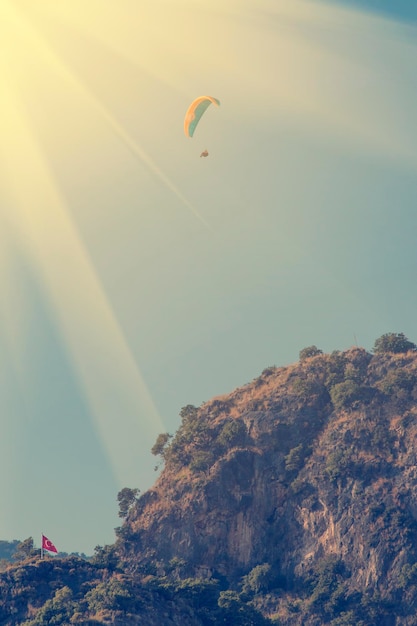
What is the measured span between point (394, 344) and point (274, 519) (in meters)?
36.2

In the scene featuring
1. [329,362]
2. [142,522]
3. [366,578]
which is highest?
[329,362]

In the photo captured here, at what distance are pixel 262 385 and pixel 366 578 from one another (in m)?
41.0

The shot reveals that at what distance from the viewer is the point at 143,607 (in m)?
117

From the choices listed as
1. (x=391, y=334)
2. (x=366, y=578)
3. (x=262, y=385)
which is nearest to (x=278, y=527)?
(x=366, y=578)

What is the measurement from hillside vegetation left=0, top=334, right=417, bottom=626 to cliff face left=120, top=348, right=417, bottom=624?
20 centimetres

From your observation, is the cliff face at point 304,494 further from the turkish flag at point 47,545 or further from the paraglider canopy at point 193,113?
the paraglider canopy at point 193,113

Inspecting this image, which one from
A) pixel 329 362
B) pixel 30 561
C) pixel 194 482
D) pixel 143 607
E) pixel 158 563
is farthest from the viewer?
pixel 329 362

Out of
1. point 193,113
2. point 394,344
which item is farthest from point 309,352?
point 193,113

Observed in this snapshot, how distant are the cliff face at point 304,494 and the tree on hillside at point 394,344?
325 cm

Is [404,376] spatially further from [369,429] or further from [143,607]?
[143,607]

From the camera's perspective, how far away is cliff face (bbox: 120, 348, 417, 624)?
133000 millimetres

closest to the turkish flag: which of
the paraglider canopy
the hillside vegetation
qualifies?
the hillside vegetation

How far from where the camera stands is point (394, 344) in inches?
6348

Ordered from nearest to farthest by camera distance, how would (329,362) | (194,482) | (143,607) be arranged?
(143,607) → (194,482) → (329,362)
